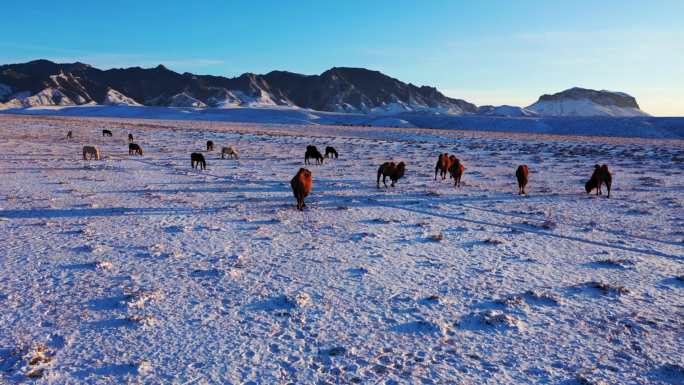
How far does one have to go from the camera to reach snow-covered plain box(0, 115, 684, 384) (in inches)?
196

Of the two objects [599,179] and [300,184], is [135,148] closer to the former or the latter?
[300,184]

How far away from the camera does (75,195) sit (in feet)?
45.3

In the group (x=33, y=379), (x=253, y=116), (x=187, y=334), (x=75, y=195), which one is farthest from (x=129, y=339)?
(x=253, y=116)

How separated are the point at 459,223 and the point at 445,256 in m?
2.96

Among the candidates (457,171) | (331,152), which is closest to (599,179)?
(457,171)

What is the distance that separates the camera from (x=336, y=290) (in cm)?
695

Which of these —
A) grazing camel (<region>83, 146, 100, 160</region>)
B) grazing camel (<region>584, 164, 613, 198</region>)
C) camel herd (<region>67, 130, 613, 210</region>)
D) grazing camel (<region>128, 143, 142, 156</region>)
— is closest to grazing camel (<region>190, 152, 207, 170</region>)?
camel herd (<region>67, 130, 613, 210</region>)

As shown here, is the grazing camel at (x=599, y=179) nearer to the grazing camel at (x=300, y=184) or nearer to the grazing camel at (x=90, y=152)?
the grazing camel at (x=300, y=184)

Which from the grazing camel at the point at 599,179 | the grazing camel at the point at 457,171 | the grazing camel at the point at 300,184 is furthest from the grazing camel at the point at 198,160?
the grazing camel at the point at 599,179

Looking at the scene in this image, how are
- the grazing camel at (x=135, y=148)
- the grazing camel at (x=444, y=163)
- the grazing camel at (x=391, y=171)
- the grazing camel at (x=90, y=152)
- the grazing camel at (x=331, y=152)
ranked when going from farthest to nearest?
the grazing camel at (x=331, y=152) → the grazing camel at (x=135, y=148) → the grazing camel at (x=90, y=152) → the grazing camel at (x=444, y=163) → the grazing camel at (x=391, y=171)

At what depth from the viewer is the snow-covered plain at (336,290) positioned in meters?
4.98

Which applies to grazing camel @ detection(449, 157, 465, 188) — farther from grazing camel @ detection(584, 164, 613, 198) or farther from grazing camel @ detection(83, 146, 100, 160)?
grazing camel @ detection(83, 146, 100, 160)

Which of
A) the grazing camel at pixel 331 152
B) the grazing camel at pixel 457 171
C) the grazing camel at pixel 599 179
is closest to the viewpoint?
the grazing camel at pixel 599 179

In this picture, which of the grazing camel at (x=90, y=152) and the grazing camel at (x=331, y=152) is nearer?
the grazing camel at (x=90, y=152)
